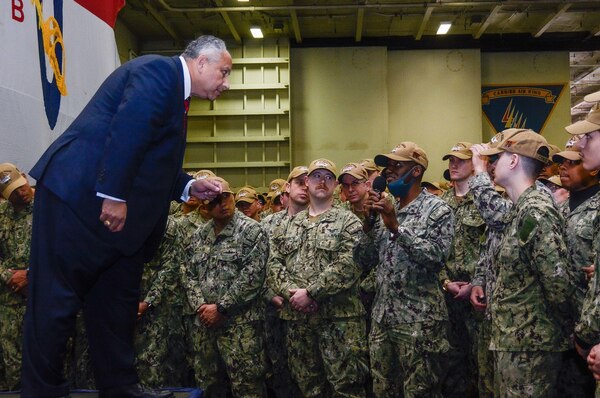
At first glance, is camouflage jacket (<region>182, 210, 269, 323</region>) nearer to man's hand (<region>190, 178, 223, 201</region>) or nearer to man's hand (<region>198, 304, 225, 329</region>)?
man's hand (<region>198, 304, 225, 329</region>)

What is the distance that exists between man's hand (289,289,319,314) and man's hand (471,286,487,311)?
1048 mm

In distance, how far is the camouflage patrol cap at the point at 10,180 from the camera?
4664 mm

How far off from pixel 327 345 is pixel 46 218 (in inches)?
99.0

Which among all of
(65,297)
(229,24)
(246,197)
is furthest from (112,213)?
(229,24)

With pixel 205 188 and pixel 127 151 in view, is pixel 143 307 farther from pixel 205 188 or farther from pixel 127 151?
pixel 127 151

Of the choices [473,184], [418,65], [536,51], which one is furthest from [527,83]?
[473,184]

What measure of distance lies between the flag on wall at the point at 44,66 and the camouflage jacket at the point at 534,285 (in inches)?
101

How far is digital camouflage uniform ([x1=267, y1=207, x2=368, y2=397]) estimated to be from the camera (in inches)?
169

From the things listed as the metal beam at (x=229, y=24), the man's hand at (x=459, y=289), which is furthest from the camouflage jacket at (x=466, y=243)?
the metal beam at (x=229, y=24)

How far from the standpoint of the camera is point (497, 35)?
1227 cm

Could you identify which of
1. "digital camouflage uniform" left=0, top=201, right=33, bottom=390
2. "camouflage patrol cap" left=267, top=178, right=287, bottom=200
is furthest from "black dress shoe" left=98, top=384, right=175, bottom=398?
"camouflage patrol cap" left=267, top=178, right=287, bottom=200

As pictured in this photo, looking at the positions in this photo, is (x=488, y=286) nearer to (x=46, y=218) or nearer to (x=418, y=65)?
(x=46, y=218)

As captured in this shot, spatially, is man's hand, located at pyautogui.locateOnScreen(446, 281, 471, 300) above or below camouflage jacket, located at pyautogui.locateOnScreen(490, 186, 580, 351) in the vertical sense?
below

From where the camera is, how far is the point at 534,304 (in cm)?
310
